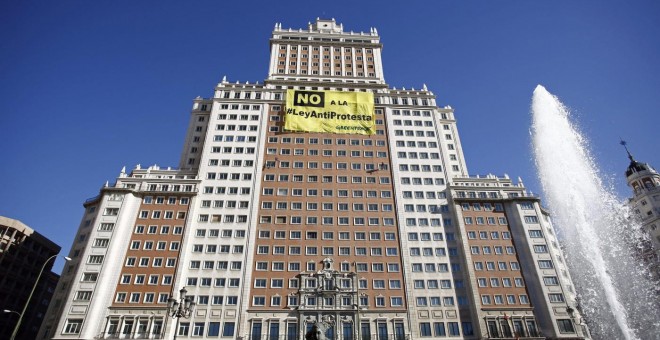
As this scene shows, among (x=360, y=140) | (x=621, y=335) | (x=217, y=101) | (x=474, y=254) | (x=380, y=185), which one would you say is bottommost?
(x=621, y=335)

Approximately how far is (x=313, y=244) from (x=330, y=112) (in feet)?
102

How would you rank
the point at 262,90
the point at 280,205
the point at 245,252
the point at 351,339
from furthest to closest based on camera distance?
the point at 262,90 < the point at 280,205 < the point at 245,252 < the point at 351,339

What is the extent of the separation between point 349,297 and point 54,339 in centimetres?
4295

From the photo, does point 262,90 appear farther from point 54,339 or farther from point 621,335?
point 621,335

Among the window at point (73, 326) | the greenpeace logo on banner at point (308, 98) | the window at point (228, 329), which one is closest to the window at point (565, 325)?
the window at point (228, 329)

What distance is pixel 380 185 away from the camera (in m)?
73.2

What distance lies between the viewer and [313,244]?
65688 millimetres

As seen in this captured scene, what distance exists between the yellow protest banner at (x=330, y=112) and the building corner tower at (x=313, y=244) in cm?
95

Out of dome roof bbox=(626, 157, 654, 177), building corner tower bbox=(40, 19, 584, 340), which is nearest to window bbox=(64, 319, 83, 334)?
building corner tower bbox=(40, 19, 584, 340)

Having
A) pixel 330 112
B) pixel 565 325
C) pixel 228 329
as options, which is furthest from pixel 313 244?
pixel 565 325

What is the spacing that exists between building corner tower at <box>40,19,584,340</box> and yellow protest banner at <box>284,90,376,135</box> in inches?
37.3

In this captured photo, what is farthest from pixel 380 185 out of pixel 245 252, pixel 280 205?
pixel 245 252

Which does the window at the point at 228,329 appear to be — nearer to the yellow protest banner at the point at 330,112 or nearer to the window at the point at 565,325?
the yellow protest banner at the point at 330,112

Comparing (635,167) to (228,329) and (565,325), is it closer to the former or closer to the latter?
(565,325)
